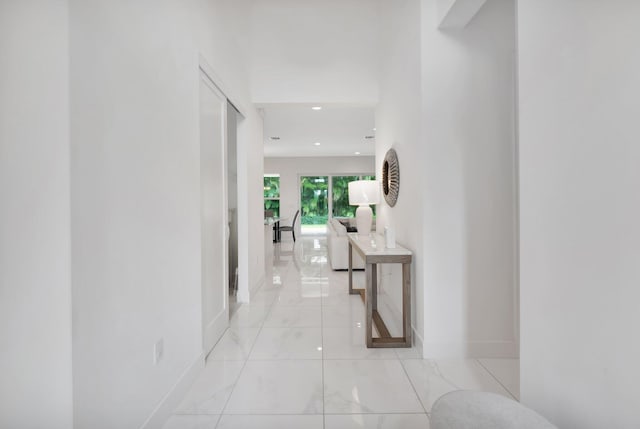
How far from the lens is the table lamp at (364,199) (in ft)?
12.9

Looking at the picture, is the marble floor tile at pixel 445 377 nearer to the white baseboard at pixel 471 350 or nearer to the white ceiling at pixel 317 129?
the white baseboard at pixel 471 350

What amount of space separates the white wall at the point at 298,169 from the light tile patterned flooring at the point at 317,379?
7776 millimetres

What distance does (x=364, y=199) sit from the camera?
13.0 ft

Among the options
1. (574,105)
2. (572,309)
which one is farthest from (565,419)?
(574,105)

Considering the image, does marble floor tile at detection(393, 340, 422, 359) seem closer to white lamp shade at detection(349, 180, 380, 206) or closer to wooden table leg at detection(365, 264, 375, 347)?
wooden table leg at detection(365, 264, 375, 347)

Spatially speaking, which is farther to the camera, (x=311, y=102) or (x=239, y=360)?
(x=311, y=102)

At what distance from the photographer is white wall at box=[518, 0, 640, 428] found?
951mm

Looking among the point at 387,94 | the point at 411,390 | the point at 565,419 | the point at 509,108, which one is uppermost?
the point at 387,94

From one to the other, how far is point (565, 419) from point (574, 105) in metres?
1.10

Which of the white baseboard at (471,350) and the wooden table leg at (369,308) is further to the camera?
the wooden table leg at (369,308)

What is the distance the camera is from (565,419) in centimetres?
118

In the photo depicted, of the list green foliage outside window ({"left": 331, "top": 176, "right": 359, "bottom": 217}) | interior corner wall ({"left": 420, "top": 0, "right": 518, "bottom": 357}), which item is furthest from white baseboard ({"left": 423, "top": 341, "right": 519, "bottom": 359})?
green foliage outside window ({"left": 331, "top": 176, "right": 359, "bottom": 217})

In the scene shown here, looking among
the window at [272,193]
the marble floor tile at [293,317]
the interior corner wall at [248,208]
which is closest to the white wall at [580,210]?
the marble floor tile at [293,317]

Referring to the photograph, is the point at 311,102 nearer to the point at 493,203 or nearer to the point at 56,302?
the point at 493,203
